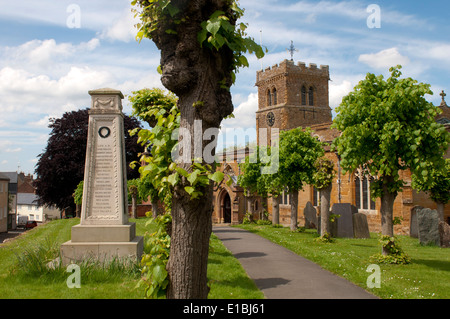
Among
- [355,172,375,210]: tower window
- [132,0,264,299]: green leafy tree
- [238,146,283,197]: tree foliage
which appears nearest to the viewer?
[132,0,264,299]: green leafy tree

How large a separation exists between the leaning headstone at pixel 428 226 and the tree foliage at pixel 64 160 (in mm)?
26024

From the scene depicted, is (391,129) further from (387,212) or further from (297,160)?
(297,160)

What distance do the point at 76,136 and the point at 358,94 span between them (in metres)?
30.0

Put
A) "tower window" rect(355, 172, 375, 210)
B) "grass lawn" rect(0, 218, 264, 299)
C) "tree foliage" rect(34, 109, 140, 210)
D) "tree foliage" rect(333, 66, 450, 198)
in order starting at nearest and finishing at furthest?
"grass lawn" rect(0, 218, 264, 299) → "tree foliage" rect(333, 66, 450, 198) → "tower window" rect(355, 172, 375, 210) → "tree foliage" rect(34, 109, 140, 210)

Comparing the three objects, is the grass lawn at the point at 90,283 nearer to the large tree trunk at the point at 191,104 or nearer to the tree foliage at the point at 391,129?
the large tree trunk at the point at 191,104

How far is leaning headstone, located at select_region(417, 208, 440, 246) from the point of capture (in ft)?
49.2

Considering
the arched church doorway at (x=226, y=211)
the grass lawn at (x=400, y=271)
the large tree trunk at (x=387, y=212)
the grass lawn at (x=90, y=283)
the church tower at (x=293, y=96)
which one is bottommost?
the arched church doorway at (x=226, y=211)

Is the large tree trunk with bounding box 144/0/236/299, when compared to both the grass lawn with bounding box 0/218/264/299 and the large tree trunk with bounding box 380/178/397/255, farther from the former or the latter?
the large tree trunk with bounding box 380/178/397/255

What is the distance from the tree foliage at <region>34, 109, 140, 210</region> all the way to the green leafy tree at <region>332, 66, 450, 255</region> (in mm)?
27033

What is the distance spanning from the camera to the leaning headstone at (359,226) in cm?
1806

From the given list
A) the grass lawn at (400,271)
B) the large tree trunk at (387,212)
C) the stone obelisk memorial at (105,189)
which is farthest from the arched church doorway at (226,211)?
the stone obelisk memorial at (105,189)

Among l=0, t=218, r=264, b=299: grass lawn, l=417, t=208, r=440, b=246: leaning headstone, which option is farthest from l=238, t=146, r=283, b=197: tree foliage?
l=0, t=218, r=264, b=299: grass lawn

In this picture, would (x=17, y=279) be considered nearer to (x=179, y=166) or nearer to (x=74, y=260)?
(x=74, y=260)
